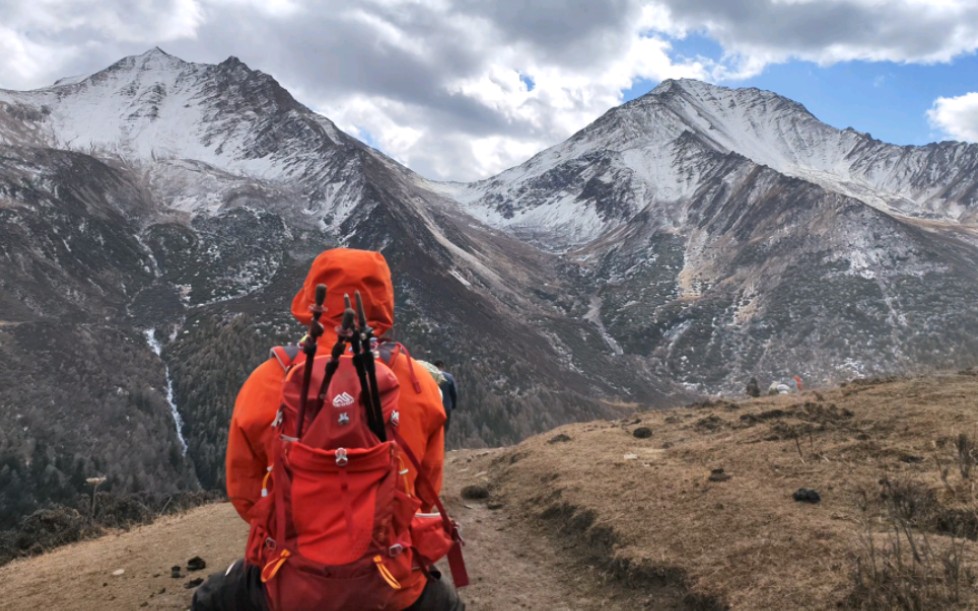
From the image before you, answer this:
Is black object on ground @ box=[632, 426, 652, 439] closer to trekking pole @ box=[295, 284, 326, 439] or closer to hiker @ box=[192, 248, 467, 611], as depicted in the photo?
hiker @ box=[192, 248, 467, 611]

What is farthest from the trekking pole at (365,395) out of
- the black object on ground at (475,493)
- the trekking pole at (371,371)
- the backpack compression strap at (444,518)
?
the black object on ground at (475,493)

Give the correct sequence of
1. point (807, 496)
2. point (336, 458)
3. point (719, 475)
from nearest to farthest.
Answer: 1. point (336, 458)
2. point (807, 496)
3. point (719, 475)

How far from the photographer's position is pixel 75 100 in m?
149

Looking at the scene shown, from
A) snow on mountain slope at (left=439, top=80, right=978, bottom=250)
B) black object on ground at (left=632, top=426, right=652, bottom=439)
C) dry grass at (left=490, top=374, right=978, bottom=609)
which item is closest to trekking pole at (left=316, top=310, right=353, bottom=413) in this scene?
dry grass at (left=490, top=374, right=978, bottom=609)

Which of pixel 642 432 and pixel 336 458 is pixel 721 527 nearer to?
pixel 336 458

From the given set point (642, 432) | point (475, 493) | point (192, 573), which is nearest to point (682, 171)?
point (642, 432)

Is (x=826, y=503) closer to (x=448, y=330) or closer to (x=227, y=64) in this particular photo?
(x=448, y=330)

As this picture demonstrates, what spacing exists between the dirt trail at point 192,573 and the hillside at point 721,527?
0.03m

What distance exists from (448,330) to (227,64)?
133618 mm

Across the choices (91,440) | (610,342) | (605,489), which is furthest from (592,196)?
(605,489)

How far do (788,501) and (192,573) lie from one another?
7.79 meters

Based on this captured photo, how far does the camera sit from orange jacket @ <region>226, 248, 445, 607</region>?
3385 mm

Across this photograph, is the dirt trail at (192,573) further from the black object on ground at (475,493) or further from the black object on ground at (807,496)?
the black object on ground at (807,496)

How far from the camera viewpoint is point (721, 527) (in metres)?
7.62
